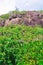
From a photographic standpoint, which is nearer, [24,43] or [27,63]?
[27,63]

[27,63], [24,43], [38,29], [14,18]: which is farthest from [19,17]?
[27,63]

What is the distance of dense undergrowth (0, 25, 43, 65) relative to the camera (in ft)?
132

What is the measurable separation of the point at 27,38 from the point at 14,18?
11.9 m

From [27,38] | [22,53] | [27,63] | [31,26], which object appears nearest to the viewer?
[27,63]

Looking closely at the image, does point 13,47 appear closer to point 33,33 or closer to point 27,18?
point 33,33

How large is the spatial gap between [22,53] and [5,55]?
2365 millimetres

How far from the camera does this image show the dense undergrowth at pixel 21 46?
4034cm

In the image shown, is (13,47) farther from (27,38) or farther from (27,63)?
(27,63)

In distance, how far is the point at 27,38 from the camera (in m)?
53.7

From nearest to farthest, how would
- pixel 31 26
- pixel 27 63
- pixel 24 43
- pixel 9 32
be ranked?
pixel 27 63 < pixel 24 43 < pixel 9 32 < pixel 31 26

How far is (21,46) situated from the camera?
48.3 m

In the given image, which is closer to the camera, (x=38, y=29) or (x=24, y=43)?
(x=24, y=43)

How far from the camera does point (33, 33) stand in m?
58.4

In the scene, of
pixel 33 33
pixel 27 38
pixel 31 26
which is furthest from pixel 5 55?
pixel 31 26
